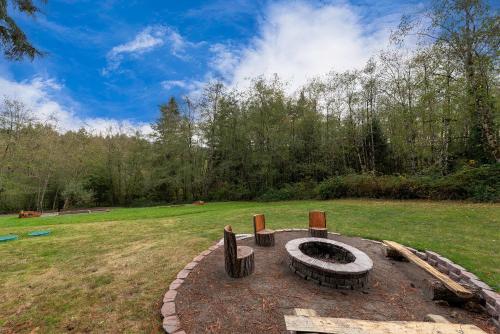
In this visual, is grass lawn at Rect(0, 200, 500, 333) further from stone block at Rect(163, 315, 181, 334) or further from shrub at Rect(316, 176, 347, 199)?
shrub at Rect(316, 176, 347, 199)

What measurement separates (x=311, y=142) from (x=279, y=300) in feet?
53.5

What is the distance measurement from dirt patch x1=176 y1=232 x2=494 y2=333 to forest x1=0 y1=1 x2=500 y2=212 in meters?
9.30

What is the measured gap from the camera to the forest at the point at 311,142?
11.0 metres

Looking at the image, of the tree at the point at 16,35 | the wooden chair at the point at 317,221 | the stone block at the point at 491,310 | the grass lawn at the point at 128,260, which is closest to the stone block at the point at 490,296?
the stone block at the point at 491,310

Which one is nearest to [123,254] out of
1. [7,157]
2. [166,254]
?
[166,254]

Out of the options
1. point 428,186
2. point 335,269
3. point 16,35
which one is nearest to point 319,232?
point 335,269

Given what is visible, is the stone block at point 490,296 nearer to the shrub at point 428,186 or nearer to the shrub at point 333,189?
the shrub at point 428,186

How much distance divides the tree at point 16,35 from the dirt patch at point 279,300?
433 centimetres

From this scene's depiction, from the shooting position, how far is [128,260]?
4.57 meters

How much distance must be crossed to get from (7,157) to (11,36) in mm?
21260

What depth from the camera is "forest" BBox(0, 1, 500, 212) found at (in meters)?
11.0

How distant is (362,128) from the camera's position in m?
17.5

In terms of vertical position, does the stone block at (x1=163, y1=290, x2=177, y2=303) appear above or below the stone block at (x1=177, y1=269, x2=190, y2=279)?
below

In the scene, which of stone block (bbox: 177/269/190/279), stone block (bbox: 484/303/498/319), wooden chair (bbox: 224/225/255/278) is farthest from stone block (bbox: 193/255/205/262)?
stone block (bbox: 484/303/498/319)
